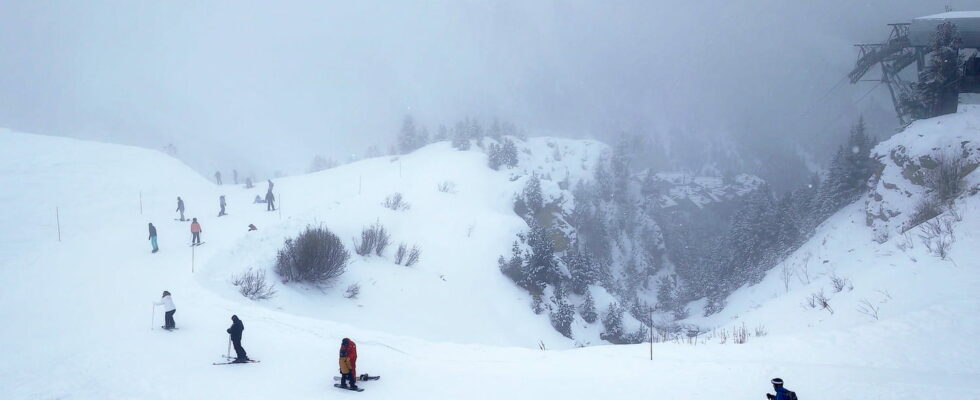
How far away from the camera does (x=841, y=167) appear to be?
43094 millimetres

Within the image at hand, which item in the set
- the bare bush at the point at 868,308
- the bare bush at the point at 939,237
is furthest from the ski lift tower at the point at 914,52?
the bare bush at the point at 868,308

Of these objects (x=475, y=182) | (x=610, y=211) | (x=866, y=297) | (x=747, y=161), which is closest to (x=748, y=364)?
(x=866, y=297)

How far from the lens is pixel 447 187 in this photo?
47.7 meters

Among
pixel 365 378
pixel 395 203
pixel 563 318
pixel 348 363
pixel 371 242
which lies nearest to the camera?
pixel 348 363

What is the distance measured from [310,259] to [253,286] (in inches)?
130

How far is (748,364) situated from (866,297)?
6220 millimetres

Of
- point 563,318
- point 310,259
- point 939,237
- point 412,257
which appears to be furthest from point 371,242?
point 939,237

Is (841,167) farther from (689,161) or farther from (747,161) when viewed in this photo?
(747,161)

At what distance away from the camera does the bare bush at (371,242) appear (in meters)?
25.8

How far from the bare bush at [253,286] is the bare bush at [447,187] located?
29370 mm

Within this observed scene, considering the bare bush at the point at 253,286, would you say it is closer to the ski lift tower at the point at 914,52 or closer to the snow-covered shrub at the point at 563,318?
the snow-covered shrub at the point at 563,318

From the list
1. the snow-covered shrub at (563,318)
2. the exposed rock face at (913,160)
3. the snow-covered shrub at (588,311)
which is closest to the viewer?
the exposed rock face at (913,160)

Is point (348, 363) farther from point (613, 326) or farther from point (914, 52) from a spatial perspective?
point (914, 52)

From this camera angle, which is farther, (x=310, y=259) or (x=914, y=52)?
(x=914, y=52)
